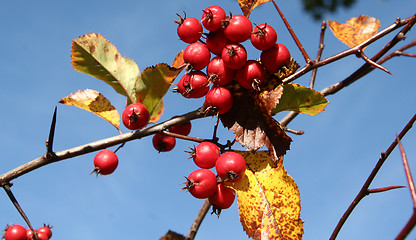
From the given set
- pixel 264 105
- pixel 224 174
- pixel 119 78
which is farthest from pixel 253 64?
pixel 119 78

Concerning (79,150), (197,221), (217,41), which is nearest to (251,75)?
(217,41)

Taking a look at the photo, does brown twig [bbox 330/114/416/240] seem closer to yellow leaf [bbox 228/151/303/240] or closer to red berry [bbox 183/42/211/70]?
yellow leaf [bbox 228/151/303/240]

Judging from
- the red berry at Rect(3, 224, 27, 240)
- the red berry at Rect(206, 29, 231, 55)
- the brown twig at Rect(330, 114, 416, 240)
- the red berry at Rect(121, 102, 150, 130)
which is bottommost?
the brown twig at Rect(330, 114, 416, 240)

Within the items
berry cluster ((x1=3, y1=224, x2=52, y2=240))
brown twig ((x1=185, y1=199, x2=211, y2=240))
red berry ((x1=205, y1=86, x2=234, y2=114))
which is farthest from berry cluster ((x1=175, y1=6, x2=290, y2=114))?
berry cluster ((x1=3, y1=224, x2=52, y2=240))

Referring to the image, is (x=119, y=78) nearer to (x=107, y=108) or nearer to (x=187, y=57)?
(x=107, y=108)

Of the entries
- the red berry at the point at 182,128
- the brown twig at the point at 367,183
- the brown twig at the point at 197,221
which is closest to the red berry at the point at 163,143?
the red berry at the point at 182,128

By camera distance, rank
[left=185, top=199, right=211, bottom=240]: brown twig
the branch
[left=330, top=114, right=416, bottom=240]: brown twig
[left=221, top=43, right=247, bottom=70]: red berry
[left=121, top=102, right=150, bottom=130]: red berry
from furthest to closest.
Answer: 1. [left=185, top=199, right=211, bottom=240]: brown twig
2. [left=121, top=102, right=150, bottom=130]: red berry
3. the branch
4. [left=221, top=43, right=247, bottom=70]: red berry
5. [left=330, top=114, right=416, bottom=240]: brown twig

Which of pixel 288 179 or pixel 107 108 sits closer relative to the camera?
pixel 288 179
